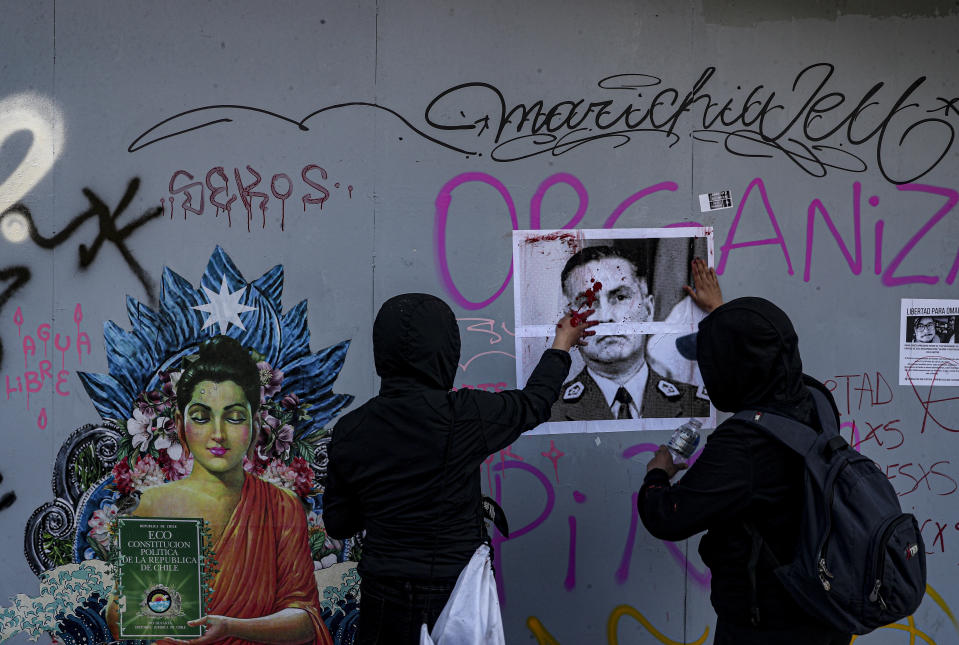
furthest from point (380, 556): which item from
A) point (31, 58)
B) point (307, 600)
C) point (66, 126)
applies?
point (31, 58)

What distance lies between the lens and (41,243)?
3.20m

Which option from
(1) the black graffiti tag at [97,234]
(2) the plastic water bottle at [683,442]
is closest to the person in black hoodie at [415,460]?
(2) the plastic water bottle at [683,442]

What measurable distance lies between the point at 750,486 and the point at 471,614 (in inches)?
34.9

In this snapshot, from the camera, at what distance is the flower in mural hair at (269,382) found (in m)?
3.25

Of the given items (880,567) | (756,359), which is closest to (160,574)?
(756,359)

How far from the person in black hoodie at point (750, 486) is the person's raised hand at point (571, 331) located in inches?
24.5

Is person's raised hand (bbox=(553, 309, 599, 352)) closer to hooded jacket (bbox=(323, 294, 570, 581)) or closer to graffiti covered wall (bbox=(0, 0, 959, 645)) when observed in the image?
graffiti covered wall (bbox=(0, 0, 959, 645))

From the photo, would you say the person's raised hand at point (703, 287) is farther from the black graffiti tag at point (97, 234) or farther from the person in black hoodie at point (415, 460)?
the black graffiti tag at point (97, 234)

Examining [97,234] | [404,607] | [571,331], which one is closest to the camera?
[404,607]

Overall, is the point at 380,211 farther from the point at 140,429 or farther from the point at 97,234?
the point at 140,429

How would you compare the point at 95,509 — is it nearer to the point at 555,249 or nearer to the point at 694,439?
the point at 555,249

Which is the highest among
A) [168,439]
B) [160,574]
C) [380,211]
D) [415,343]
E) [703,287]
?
[380,211]

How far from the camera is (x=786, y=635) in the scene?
2.24m

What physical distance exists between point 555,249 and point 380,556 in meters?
1.51
